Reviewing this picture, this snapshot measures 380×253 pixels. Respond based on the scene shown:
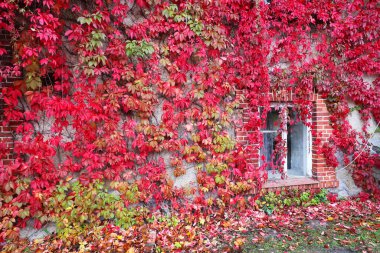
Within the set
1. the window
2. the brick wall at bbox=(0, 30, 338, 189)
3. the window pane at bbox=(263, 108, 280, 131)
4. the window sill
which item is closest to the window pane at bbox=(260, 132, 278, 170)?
the window

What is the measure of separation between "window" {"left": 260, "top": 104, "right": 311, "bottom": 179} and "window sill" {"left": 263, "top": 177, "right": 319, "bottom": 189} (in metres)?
0.12

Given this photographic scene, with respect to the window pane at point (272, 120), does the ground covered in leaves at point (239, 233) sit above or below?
below

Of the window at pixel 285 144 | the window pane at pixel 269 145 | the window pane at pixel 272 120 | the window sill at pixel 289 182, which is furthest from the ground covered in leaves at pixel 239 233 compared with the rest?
the window pane at pixel 272 120

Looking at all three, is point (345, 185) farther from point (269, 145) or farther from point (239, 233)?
point (239, 233)

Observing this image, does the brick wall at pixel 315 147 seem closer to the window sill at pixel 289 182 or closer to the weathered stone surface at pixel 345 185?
the window sill at pixel 289 182

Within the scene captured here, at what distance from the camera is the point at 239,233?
3910 millimetres

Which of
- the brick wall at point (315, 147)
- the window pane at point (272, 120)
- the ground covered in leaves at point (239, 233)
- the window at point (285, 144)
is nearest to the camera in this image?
the ground covered in leaves at point (239, 233)

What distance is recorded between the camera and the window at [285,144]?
479 centimetres

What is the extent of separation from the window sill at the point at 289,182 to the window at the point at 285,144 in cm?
12

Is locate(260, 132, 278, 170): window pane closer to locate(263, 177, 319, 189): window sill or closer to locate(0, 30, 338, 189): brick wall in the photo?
locate(263, 177, 319, 189): window sill

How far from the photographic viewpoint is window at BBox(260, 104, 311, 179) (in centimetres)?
479

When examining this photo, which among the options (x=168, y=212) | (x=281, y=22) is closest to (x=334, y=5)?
(x=281, y=22)

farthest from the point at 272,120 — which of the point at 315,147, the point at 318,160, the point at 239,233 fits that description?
the point at 239,233

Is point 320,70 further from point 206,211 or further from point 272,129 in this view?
point 206,211
